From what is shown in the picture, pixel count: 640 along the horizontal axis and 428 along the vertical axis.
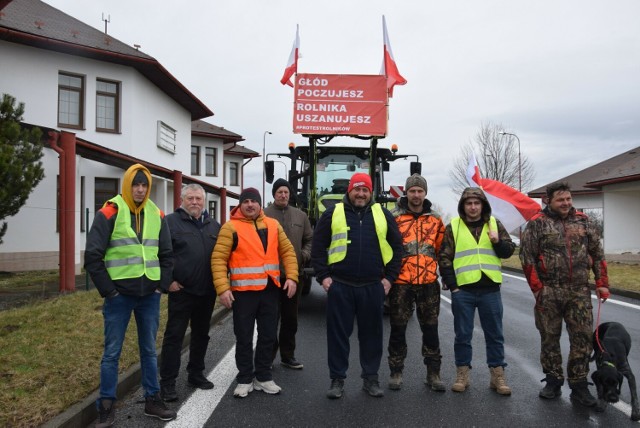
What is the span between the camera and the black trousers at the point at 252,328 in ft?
15.8

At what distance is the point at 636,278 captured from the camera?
14.7m

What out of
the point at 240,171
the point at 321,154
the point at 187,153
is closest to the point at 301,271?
the point at 321,154

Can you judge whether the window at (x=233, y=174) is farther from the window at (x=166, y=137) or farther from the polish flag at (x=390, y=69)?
the polish flag at (x=390, y=69)

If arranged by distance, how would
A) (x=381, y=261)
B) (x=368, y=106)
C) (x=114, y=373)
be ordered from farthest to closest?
(x=368, y=106)
(x=381, y=261)
(x=114, y=373)

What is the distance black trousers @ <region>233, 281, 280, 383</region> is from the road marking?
0.87 feet

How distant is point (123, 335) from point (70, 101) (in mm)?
14590

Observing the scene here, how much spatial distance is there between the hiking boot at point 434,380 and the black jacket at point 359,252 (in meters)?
0.96

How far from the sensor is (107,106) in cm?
1741

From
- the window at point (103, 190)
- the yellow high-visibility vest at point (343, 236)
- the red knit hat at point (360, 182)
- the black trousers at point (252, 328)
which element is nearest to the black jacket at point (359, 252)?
the yellow high-visibility vest at point (343, 236)

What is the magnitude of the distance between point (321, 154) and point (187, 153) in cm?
1448

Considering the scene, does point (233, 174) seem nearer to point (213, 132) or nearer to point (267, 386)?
point (213, 132)

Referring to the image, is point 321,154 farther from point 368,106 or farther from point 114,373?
point 114,373

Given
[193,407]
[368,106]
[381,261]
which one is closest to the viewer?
[193,407]

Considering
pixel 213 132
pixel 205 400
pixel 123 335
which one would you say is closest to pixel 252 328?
pixel 205 400
